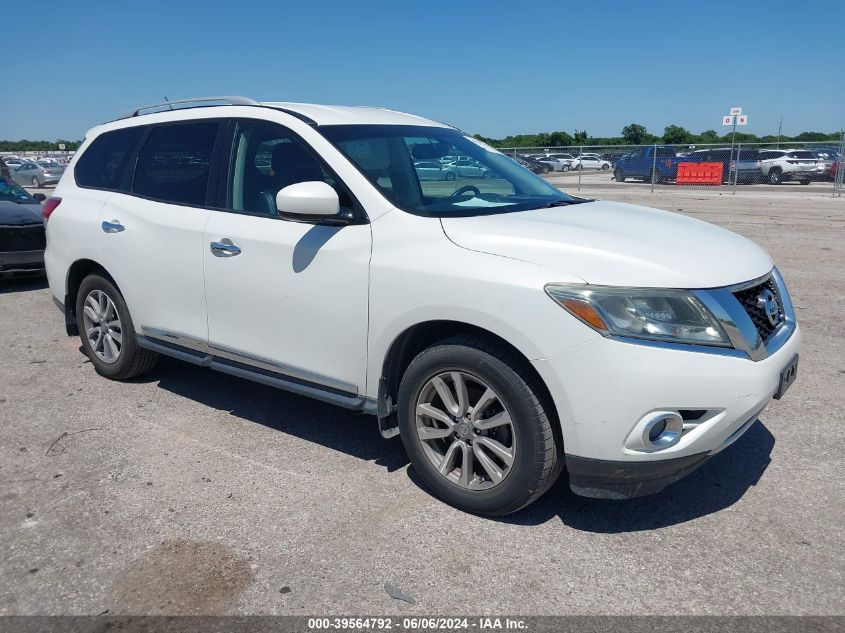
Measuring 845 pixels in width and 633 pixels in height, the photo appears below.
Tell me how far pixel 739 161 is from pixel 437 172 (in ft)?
88.2

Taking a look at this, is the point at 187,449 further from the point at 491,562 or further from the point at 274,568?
the point at 491,562

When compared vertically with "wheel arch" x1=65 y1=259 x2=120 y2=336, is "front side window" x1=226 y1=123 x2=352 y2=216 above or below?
above

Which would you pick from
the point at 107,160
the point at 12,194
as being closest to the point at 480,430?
the point at 107,160

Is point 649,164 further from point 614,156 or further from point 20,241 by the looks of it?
point 20,241

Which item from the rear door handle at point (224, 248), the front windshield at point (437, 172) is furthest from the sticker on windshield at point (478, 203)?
the rear door handle at point (224, 248)

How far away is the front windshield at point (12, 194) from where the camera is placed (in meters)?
9.42

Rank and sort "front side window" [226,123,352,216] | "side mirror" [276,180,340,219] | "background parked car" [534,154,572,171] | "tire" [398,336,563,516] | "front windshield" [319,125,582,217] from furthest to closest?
"background parked car" [534,154,572,171] < "front side window" [226,123,352,216] < "front windshield" [319,125,582,217] < "side mirror" [276,180,340,219] < "tire" [398,336,563,516]

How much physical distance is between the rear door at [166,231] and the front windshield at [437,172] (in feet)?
3.30

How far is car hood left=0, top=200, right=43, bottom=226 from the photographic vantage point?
8453mm

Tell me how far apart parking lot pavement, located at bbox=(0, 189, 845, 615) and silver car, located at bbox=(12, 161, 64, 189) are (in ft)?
108

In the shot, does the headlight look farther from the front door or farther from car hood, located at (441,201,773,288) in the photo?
the front door

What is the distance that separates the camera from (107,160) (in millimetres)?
5156

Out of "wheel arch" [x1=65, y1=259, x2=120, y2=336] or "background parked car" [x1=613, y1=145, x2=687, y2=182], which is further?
"background parked car" [x1=613, y1=145, x2=687, y2=182]

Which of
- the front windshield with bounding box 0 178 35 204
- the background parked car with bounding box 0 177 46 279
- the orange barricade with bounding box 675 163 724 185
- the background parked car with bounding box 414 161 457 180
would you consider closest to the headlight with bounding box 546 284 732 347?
the background parked car with bounding box 414 161 457 180
